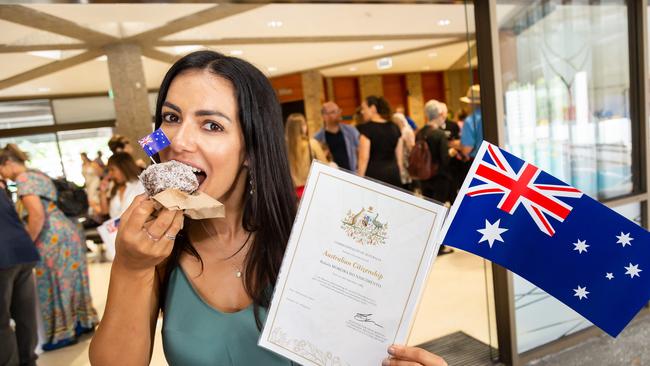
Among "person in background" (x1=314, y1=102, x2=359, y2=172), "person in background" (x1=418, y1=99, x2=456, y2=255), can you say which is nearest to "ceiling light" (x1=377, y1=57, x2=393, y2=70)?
"person in background" (x1=418, y1=99, x2=456, y2=255)

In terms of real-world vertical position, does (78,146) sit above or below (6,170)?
above

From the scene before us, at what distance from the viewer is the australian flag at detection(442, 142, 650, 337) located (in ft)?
3.44

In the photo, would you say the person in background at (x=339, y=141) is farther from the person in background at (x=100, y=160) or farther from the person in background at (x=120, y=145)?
the person in background at (x=100, y=160)

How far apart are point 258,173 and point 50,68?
2698mm

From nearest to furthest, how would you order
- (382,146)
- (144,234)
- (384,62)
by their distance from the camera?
(144,234), (382,146), (384,62)

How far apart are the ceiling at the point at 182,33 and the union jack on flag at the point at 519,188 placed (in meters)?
0.64

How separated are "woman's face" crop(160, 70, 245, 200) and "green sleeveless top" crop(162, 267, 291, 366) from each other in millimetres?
272

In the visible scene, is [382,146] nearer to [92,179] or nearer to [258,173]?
[92,179]

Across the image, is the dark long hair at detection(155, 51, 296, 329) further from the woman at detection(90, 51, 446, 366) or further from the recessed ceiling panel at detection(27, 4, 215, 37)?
the recessed ceiling panel at detection(27, 4, 215, 37)

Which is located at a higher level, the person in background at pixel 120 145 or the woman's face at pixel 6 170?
the person in background at pixel 120 145

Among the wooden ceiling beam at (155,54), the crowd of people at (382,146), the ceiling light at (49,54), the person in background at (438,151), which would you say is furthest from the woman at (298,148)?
the ceiling light at (49,54)

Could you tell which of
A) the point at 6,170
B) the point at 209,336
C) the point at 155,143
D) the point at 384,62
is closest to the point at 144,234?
the point at 155,143

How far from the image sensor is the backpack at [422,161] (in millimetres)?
4711

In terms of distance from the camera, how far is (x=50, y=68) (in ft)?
9.71
